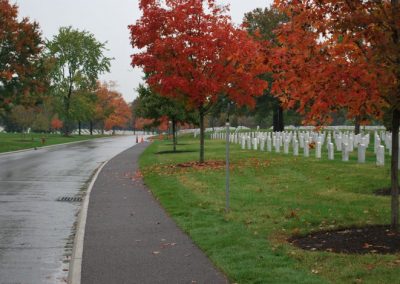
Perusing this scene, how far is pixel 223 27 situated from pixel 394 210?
13.9m

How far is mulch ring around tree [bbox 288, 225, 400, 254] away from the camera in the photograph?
24.6 ft

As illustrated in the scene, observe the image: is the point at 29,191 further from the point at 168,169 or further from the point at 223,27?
the point at 223,27

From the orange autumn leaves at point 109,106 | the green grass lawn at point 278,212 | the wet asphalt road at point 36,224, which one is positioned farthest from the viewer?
the orange autumn leaves at point 109,106

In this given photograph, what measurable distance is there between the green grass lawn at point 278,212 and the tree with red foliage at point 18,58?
23830 millimetres

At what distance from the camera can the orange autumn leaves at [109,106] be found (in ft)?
304

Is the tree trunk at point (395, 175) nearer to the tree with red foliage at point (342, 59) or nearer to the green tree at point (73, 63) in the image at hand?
the tree with red foliage at point (342, 59)

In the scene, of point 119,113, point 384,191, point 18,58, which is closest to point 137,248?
point 384,191

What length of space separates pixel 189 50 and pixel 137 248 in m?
13.1

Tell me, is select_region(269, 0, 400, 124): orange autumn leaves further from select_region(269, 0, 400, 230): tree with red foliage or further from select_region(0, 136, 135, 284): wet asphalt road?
select_region(0, 136, 135, 284): wet asphalt road

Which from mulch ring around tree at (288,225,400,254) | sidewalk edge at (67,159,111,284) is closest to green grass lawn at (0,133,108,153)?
sidewalk edge at (67,159,111,284)

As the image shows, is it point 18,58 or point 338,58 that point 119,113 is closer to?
point 18,58

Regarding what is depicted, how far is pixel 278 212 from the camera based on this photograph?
1052 cm

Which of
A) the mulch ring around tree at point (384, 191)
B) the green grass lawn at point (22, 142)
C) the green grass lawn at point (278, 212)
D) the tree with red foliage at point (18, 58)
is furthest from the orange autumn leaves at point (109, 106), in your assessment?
the mulch ring around tree at point (384, 191)

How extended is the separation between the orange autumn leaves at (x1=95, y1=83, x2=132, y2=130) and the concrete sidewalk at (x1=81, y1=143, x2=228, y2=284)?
76.5m
